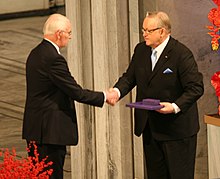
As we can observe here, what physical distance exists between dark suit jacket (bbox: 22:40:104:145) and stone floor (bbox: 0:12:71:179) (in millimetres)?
1357

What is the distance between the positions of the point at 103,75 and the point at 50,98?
4.45 feet

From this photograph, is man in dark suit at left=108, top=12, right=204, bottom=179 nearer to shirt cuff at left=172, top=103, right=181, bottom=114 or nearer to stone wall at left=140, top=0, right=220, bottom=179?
shirt cuff at left=172, top=103, right=181, bottom=114

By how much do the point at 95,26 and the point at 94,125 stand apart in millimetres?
819

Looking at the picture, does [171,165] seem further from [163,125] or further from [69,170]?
[69,170]

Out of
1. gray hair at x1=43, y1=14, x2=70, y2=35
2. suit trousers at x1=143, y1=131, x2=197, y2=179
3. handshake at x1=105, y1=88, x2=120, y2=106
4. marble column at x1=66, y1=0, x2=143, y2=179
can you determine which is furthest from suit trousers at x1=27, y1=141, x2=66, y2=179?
marble column at x1=66, y1=0, x2=143, y2=179

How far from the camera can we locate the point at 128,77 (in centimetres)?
517

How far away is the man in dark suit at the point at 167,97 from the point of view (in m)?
4.87

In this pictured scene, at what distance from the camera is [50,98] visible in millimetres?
4867

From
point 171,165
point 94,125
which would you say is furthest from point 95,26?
point 171,165

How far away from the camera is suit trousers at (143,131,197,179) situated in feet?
16.3

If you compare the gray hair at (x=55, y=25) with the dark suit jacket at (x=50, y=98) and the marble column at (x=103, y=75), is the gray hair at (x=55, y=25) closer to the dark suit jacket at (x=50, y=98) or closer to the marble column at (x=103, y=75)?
the dark suit jacket at (x=50, y=98)

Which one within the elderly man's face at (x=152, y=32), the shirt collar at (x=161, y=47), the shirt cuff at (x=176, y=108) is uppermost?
the elderly man's face at (x=152, y=32)

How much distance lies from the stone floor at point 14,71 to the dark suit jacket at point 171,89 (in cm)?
147

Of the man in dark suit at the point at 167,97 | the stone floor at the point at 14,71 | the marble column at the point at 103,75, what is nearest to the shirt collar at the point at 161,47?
the man in dark suit at the point at 167,97
